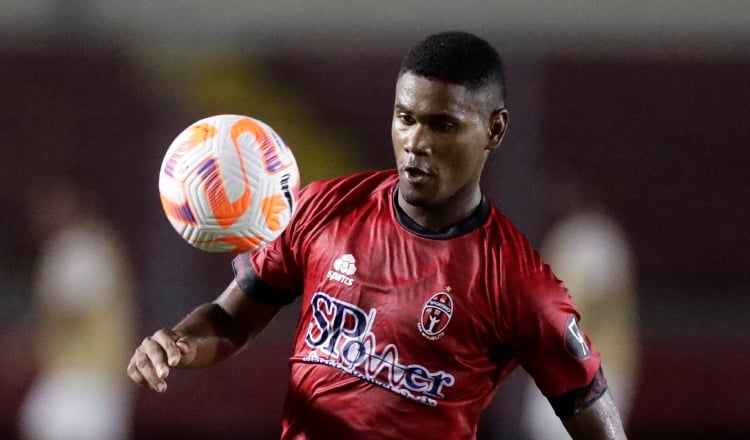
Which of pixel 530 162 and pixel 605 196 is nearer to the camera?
pixel 530 162

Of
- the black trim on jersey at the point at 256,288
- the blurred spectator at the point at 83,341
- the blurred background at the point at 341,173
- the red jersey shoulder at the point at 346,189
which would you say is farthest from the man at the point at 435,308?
the blurred spectator at the point at 83,341

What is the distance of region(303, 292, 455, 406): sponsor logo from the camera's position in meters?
3.56

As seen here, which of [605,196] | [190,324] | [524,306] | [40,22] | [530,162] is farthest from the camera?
[40,22]

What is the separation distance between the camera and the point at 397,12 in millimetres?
9391

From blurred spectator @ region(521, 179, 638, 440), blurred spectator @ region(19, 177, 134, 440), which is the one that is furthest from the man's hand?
blurred spectator @ region(521, 179, 638, 440)

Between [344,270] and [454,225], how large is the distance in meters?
0.35

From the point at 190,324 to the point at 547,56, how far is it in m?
4.01

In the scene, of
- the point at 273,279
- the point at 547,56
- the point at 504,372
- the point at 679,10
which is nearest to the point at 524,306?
the point at 504,372

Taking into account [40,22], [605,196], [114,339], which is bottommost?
[114,339]

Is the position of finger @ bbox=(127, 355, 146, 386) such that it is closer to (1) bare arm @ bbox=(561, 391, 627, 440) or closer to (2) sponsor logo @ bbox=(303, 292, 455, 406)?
(2) sponsor logo @ bbox=(303, 292, 455, 406)

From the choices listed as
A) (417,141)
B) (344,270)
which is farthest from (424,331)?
(417,141)

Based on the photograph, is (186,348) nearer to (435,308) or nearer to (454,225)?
(435,308)

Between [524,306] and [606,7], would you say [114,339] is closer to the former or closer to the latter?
[524,306]

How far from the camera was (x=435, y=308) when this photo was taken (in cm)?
357
